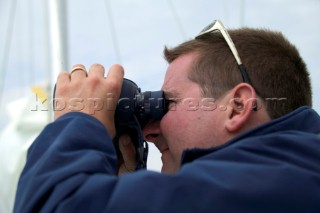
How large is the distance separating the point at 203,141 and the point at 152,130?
0.60 ft

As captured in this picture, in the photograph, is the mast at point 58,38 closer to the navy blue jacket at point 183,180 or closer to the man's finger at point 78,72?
the man's finger at point 78,72

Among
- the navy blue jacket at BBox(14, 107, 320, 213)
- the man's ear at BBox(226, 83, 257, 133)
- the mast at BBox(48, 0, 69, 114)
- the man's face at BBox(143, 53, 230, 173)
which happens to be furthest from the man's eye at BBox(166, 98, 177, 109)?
the mast at BBox(48, 0, 69, 114)

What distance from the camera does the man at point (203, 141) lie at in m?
0.64

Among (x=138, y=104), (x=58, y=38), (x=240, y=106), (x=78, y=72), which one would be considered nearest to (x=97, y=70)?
(x=78, y=72)

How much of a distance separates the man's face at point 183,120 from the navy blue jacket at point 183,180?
0.52 feet

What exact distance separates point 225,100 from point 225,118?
1.5 inches

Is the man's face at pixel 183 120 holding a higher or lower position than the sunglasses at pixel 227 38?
lower

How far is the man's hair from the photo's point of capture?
92 cm

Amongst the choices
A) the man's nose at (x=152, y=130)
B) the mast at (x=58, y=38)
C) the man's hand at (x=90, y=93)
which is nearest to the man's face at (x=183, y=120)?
the man's nose at (x=152, y=130)

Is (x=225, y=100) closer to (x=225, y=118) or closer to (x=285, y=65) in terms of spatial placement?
(x=225, y=118)

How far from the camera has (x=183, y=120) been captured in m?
0.94

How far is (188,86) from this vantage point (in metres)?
0.96

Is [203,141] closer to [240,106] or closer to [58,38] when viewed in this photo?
[240,106]

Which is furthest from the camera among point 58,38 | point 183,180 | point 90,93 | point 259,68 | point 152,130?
point 58,38
